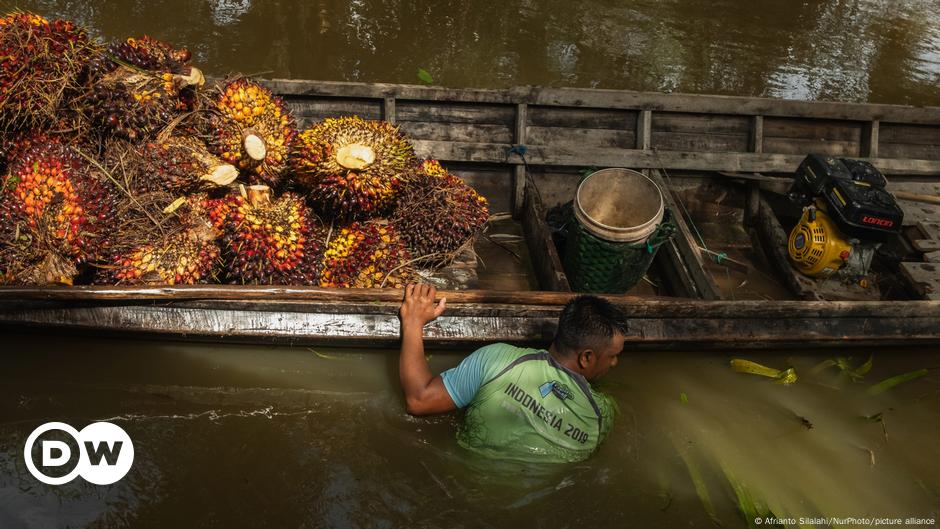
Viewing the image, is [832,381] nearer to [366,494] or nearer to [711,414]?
[711,414]

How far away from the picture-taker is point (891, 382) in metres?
3.77

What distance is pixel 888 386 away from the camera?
3787 mm

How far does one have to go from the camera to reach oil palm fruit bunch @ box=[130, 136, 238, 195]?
3.37 meters

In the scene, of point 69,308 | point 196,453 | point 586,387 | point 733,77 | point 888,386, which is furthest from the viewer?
point 733,77

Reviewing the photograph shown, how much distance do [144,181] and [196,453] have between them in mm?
1366

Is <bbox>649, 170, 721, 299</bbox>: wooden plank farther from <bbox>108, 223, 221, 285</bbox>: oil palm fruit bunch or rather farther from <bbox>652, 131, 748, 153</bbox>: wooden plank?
<bbox>108, 223, 221, 285</bbox>: oil palm fruit bunch

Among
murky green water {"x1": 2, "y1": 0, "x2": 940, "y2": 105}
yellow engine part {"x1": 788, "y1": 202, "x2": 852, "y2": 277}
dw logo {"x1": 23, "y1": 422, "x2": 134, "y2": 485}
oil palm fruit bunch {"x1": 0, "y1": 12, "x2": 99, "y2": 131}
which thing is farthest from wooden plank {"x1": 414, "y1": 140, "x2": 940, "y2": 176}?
murky green water {"x1": 2, "y1": 0, "x2": 940, "y2": 105}

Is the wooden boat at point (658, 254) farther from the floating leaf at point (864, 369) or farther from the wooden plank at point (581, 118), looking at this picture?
the floating leaf at point (864, 369)

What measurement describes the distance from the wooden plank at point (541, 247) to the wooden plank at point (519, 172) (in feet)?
0.14

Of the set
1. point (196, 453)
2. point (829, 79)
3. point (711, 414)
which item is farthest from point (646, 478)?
point (829, 79)

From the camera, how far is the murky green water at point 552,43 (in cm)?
722

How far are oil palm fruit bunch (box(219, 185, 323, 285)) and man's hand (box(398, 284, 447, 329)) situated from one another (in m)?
0.56

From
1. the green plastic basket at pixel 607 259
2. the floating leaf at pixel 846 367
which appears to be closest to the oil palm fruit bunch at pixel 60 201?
the green plastic basket at pixel 607 259

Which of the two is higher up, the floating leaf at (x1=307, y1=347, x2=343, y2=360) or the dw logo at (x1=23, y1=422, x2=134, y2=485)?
the floating leaf at (x1=307, y1=347, x2=343, y2=360)
